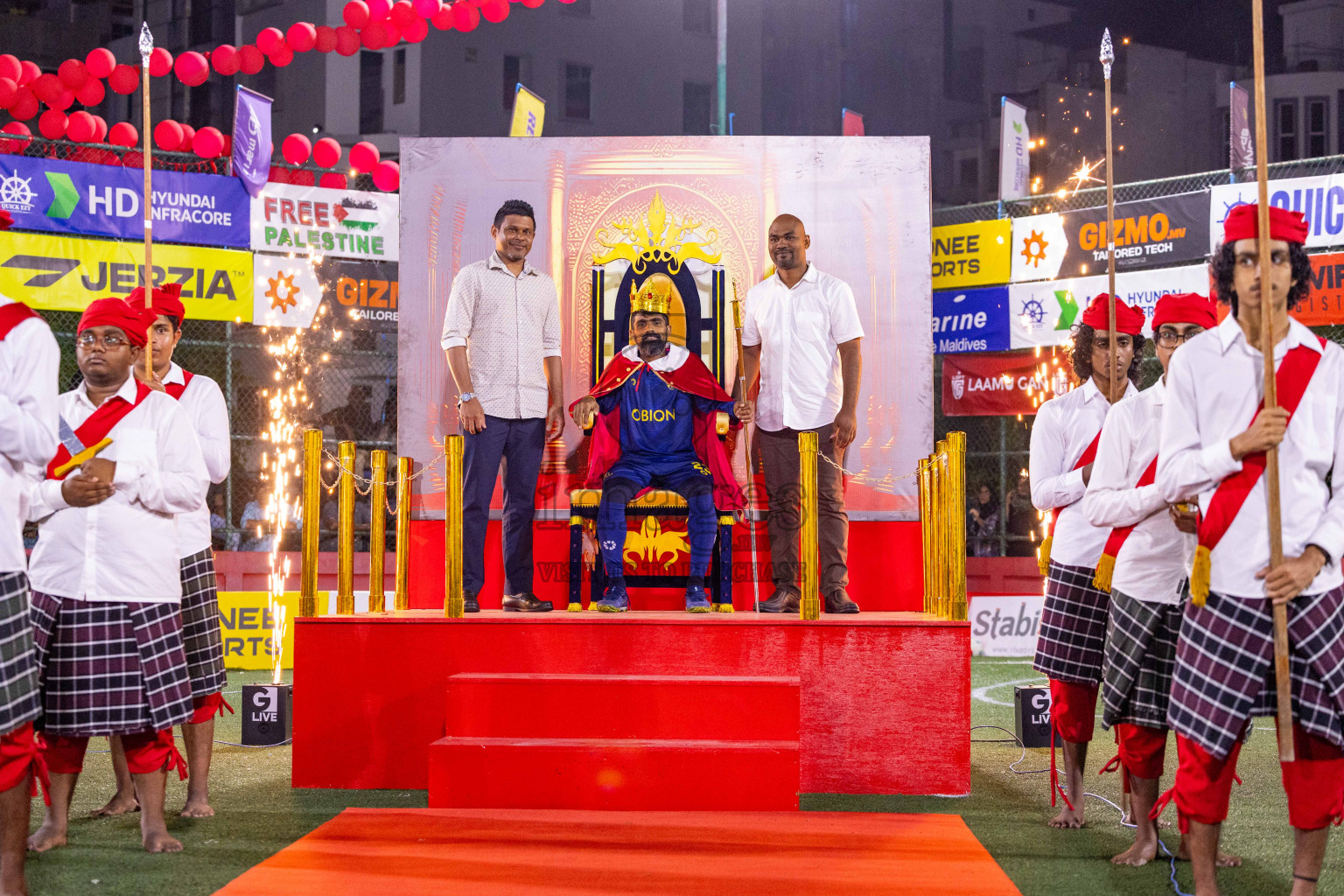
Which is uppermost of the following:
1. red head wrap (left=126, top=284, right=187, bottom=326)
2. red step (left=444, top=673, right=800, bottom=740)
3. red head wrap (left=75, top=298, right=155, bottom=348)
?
red head wrap (left=126, top=284, right=187, bottom=326)

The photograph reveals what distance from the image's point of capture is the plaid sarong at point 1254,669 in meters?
3.02

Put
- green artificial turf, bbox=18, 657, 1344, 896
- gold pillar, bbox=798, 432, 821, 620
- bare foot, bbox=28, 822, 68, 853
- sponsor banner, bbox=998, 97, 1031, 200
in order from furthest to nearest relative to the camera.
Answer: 1. sponsor banner, bbox=998, 97, 1031, 200
2. gold pillar, bbox=798, 432, 821, 620
3. bare foot, bbox=28, 822, 68, 853
4. green artificial turf, bbox=18, 657, 1344, 896

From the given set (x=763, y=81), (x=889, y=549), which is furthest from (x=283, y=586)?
(x=763, y=81)

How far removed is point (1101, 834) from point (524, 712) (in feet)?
7.43

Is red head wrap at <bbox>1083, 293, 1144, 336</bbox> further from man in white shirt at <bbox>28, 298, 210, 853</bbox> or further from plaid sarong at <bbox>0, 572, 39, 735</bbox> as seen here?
plaid sarong at <bbox>0, 572, 39, 735</bbox>

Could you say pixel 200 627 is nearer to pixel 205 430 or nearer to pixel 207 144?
pixel 205 430

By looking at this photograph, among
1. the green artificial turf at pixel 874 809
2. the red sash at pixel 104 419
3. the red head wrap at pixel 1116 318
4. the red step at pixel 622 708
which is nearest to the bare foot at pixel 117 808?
the green artificial turf at pixel 874 809

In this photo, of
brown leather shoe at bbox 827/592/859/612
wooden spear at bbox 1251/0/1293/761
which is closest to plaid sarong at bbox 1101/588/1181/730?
wooden spear at bbox 1251/0/1293/761

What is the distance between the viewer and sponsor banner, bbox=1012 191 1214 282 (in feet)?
36.8

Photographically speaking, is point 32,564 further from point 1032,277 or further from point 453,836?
point 1032,277

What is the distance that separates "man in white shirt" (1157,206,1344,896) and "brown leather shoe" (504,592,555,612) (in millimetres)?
3354

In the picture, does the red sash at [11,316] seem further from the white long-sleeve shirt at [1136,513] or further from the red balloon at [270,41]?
the red balloon at [270,41]

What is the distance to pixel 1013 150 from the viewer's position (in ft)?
51.9

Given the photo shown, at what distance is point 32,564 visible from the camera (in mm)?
3920
